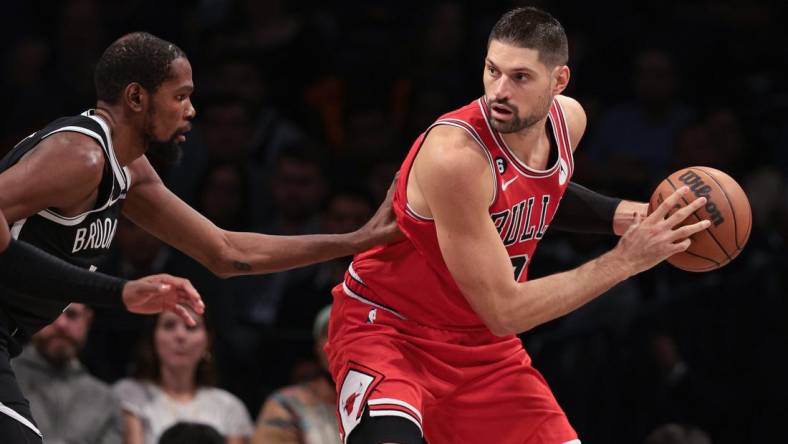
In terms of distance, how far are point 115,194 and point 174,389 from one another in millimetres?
2410

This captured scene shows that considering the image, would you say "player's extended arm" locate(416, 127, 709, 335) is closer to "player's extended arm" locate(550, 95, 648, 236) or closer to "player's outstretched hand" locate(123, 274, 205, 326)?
"player's extended arm" locate(550, 95, 648, 236)

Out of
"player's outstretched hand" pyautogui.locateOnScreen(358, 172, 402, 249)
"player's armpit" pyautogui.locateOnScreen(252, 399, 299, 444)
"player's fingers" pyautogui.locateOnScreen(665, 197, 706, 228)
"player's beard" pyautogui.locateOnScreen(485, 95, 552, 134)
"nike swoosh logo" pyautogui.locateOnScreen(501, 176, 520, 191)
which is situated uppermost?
"player's beard" pyautogui.locateOnScreen(485, 95, 552, 134)

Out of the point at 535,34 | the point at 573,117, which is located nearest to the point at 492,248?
the point at 535,34

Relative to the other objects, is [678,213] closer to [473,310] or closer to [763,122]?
[473,310]

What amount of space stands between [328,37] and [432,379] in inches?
210

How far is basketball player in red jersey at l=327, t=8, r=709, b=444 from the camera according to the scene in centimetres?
446

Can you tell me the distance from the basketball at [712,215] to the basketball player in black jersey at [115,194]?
1.05m

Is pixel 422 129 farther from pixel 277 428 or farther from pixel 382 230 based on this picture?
pixel 382 230

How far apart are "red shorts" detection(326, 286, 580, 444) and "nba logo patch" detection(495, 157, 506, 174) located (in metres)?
0.62

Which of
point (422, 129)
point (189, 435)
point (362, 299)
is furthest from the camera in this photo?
point (422, 129)

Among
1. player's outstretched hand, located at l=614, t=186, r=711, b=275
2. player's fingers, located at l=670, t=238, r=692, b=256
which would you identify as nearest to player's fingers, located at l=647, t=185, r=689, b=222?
player's outstretched hand, located at l=614, t=186, r=711, b=275

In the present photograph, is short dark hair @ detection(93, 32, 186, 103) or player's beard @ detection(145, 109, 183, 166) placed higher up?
short dark hair @ detection(93, 32, 186, 103)

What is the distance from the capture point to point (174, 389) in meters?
6.69

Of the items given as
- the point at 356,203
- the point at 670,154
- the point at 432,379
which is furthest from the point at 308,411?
the point at 670,154
